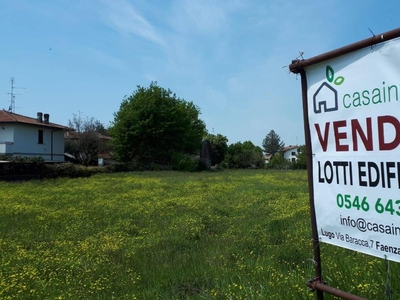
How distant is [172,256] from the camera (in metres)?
5.79

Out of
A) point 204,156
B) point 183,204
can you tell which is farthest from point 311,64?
point 204,156

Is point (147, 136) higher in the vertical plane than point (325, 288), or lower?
higher

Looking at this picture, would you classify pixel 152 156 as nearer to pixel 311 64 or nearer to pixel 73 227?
pixel 73 227

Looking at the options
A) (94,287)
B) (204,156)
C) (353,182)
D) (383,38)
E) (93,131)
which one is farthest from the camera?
(204,156)

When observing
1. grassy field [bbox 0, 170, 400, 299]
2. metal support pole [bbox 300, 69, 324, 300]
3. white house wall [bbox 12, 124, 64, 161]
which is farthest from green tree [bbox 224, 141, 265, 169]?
metal support pole [bbox 300, 69, 324, 300]

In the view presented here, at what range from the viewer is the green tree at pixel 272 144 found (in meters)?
101

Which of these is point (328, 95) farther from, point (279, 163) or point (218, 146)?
point (218, 146)

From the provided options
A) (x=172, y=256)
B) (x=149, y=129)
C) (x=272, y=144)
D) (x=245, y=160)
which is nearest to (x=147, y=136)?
(x=149, y=129)

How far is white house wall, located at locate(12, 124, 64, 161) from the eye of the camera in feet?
103

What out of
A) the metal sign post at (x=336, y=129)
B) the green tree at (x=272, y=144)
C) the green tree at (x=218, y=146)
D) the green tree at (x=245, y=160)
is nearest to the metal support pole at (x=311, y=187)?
the metal sign post at (x=336, y=129)

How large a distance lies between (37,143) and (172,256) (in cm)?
3207

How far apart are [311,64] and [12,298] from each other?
165 inches

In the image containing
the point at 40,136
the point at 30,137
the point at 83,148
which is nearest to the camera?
the point at 30,137

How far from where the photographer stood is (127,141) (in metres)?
40.5
